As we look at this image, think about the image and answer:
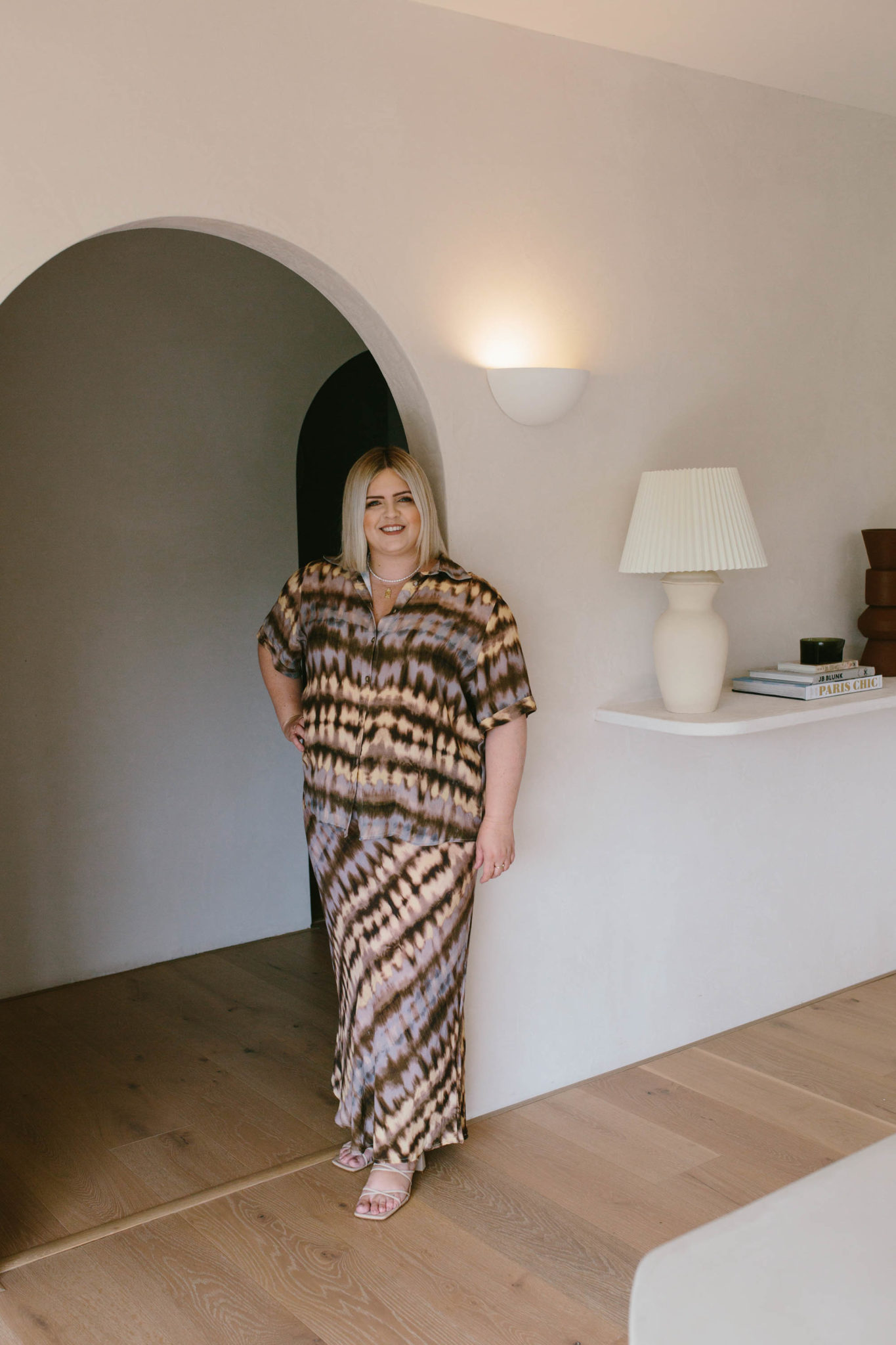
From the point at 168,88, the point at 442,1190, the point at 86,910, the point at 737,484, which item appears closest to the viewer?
the point at 168,88

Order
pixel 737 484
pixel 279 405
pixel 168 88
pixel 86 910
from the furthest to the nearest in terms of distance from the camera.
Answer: pixel 279 405
pixel 86 910
pixel 737 484
pixel 168 88

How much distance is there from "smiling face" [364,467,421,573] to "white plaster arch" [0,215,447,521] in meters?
0.16

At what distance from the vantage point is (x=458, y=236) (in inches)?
103

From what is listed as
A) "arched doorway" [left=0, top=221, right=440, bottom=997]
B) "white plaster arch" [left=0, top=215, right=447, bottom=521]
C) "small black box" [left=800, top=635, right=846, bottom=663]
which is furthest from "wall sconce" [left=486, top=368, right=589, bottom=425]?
"arched doorway" [left=0, top=221, right=440, bottom=997]

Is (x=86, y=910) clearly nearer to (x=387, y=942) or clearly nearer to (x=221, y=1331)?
(x=387, y=942)

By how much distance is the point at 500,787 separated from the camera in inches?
100.0

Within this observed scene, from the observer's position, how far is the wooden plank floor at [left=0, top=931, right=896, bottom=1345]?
6.85 ft

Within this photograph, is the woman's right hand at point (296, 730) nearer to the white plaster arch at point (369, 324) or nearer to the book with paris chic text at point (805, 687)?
the white plaster arch at point (369, 324)

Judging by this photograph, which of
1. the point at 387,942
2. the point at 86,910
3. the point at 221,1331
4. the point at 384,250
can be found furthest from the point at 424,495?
the point at 86,910

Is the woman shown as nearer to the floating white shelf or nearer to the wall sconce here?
the wall sconce

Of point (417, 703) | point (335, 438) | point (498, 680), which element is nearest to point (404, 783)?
point (417, 703)

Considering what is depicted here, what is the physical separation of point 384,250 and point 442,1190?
6.63ft

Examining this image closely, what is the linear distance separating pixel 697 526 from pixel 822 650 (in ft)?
2.17

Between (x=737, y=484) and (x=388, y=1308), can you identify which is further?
(x=737, y=484)
